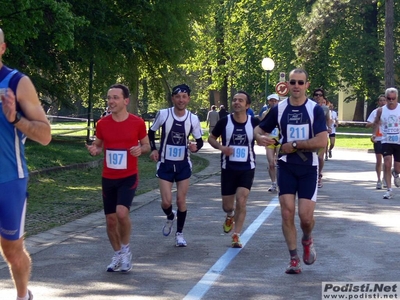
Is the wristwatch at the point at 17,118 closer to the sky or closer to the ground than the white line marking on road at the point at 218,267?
closer to the sky

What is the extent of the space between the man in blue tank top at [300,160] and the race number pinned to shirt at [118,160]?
1.47 m

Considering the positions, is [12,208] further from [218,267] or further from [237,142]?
[237,142]

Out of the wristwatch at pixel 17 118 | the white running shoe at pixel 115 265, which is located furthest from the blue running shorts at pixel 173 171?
Result: the wristwatch at pixel 17 118

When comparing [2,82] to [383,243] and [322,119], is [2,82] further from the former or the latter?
[383,243]

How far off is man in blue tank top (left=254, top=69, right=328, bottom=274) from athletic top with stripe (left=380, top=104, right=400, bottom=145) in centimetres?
786

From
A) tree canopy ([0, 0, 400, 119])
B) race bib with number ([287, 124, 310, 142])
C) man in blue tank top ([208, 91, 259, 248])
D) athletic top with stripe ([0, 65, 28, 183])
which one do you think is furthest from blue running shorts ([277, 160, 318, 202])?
tree canopy ([0, 0, 400, 119])

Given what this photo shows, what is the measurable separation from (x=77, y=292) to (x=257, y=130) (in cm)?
260

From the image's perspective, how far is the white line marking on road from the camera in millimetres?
7367

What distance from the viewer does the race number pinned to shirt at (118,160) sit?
8.56 metres

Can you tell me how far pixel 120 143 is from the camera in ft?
28.2

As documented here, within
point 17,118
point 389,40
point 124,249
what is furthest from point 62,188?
point 389,40

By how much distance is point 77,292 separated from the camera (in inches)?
293

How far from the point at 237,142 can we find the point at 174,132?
2.67 ft

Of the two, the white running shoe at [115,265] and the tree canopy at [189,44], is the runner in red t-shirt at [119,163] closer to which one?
the white running shoe at [115,265]
